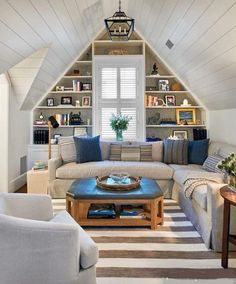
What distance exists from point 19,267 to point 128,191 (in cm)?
177

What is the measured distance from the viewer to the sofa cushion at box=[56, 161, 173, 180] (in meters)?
4.13

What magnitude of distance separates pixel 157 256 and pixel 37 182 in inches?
98.7

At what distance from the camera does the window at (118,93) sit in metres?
5.50

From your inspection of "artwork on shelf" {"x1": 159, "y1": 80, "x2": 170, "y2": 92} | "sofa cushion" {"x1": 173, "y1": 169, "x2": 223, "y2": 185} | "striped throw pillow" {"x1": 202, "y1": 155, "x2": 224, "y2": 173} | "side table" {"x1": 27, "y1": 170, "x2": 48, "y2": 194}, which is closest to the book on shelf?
"sofa cushion" {"x1": 173, "y1": 169, "x2": 223, "y2": 185}

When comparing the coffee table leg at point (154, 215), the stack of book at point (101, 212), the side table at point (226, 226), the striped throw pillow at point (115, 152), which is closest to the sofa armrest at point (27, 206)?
the stack of book at point (101, 212)

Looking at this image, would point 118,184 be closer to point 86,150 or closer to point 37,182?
point 86,150

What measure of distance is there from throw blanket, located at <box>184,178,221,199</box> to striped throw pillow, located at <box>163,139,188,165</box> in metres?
1.25

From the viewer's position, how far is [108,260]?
235 centimetres

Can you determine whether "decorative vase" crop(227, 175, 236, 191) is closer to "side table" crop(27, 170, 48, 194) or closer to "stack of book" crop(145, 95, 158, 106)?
"side table" crop(27, 170, 48, 194)

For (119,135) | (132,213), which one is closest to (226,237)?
(132,213)

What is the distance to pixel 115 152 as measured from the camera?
4.77 metres

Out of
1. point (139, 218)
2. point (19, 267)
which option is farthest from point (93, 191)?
point (19, 267)

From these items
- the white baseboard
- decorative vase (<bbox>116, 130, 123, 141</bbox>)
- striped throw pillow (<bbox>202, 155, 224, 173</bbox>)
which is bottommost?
the white baseboard

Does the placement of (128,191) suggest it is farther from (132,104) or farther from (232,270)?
(132,104)
